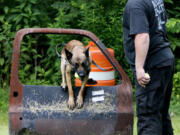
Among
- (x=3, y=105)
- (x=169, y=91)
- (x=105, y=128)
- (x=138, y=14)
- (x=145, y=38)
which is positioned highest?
(x=138, y=14)

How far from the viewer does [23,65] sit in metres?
8.34

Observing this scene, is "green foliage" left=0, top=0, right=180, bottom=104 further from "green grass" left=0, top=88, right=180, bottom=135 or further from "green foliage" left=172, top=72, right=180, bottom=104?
"green grass" left=0, top=88, right=180, bottom=135

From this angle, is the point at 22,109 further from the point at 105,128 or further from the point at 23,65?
the point at 23,65

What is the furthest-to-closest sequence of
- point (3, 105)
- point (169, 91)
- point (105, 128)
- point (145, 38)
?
point (3, 105) < point (105, 128) < point (169, 91) < point (145, 38)

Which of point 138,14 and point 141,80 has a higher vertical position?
point 138,14

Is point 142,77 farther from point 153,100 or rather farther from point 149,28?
point 149,28

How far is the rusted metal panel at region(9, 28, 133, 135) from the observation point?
3.87m

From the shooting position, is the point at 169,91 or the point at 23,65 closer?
the point at 169,91

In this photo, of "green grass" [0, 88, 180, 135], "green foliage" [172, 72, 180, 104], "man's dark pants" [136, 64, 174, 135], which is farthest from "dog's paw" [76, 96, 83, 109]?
"green foliage" [172, 72, 180, 104]

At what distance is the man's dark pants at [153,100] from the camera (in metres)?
3.48

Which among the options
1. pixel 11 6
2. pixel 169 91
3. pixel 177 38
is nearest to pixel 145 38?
pixel 169 91

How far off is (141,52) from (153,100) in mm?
480

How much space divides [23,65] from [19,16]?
1.10 metres

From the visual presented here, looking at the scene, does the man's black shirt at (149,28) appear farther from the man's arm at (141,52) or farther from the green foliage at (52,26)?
the green foliage at (52,26)
